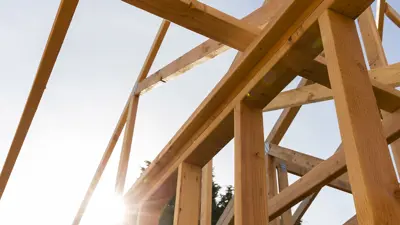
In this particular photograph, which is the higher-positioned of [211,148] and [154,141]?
[154,141]

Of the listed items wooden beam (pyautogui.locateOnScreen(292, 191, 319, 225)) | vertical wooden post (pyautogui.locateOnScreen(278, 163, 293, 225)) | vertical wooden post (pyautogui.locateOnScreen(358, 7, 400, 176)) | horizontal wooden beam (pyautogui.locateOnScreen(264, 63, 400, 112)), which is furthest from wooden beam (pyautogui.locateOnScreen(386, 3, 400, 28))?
horizontal wooden beam (pyautogui.locateOnScreen(264, 63, 400, 112))

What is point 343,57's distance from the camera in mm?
1392

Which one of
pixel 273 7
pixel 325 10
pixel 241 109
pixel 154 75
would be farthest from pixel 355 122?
pixel 154 75

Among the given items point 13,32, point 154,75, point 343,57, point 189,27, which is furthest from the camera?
point 13,32

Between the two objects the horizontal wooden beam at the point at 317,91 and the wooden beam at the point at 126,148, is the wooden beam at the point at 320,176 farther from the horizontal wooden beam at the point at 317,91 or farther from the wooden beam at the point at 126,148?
the wooden beam at the point at 126,148

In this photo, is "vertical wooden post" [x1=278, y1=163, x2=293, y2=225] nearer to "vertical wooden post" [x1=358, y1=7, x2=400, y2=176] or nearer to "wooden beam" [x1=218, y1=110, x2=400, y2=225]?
"wooden beam" [x1=218, y1=110, x2=400, y2=225]

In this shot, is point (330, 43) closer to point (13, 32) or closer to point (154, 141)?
point (13, 32)

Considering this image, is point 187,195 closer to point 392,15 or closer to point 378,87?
point 378,87

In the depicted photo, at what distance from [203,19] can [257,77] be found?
0.38 metres

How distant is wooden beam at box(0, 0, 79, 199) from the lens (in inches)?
89.0

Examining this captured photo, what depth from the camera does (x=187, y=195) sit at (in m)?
2.37

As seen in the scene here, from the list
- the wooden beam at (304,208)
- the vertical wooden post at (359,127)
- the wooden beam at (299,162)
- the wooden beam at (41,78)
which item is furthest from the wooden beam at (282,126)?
the vertical wooden post at (359,127)

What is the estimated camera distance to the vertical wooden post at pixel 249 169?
5.50 feet

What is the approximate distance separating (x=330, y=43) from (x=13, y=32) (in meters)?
4.33
